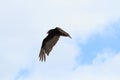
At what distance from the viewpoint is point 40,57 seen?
32188 millimetres

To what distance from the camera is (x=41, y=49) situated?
110 ft

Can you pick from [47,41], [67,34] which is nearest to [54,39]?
[47,41]

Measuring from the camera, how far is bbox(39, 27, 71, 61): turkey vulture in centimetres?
3250

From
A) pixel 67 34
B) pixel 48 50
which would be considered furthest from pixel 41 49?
pixel 67 34

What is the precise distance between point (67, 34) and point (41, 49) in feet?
10.5

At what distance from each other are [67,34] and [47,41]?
3.35 m

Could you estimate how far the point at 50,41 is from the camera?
33.9 meters

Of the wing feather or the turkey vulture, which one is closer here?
the turkey vulture

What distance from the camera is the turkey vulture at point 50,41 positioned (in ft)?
107

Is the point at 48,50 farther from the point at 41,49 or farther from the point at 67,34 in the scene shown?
the point at 67,34

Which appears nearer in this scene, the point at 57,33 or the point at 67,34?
the point at 67,34

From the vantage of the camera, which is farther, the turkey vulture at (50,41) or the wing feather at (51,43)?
the wing feather at (51,43)

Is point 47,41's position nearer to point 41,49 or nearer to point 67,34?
point 41,49

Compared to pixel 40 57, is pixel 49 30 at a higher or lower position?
higher
